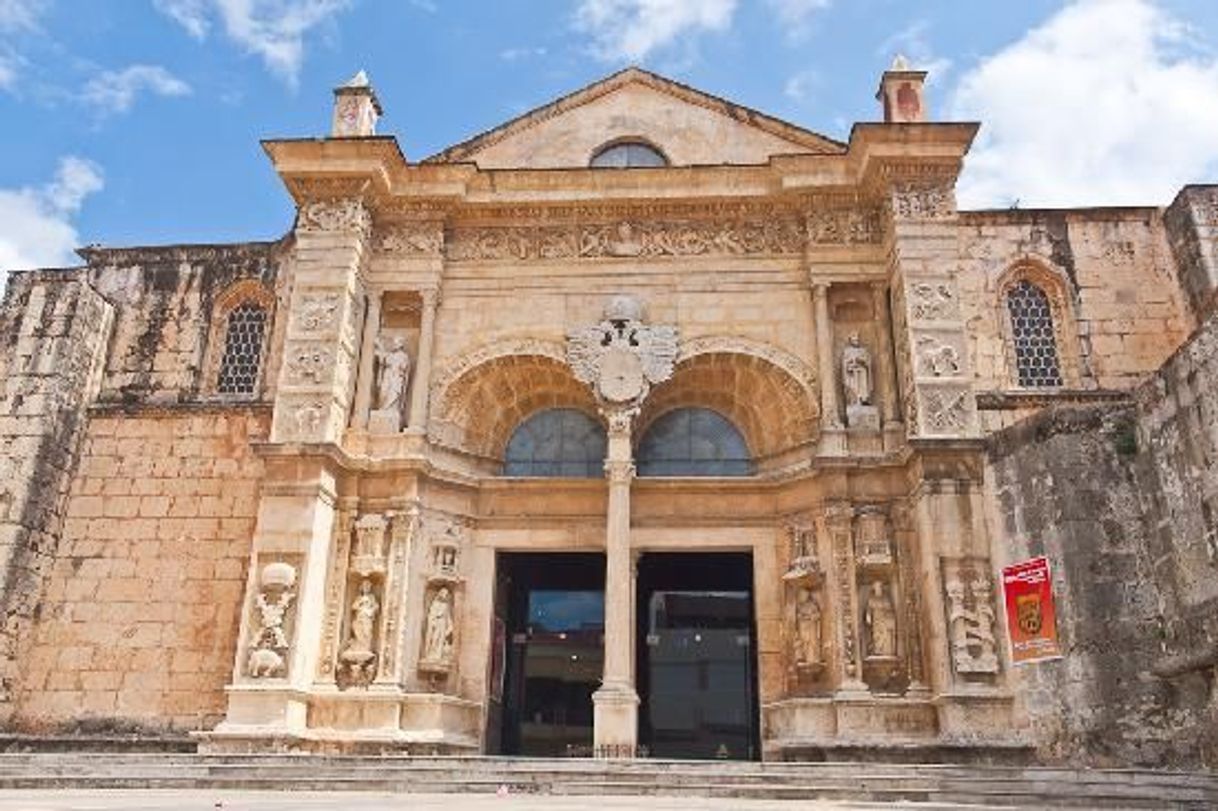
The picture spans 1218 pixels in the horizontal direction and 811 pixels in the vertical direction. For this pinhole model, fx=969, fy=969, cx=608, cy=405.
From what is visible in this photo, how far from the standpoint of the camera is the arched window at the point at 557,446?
51.5 ft

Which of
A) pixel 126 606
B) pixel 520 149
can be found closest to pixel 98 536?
pixel 126 606

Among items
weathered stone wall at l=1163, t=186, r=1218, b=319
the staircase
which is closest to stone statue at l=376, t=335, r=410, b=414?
the staircase

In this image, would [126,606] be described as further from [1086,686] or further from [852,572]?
[1086,686]

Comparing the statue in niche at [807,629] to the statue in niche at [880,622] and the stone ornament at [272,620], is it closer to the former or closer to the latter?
the statue in niche at [880,622]

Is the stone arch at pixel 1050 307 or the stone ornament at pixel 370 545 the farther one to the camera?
the stone arch at pixel 1050 307

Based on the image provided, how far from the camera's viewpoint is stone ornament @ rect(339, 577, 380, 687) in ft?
44.4

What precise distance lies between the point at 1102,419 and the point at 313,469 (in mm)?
10501

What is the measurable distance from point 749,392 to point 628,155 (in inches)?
189

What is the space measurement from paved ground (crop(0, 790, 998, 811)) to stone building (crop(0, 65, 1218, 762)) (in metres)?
4.34

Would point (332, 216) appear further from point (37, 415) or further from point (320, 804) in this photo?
point (320, 804)

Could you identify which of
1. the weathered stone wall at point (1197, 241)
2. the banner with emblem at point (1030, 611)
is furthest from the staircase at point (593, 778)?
the weathered stone wall at point (1197, 241)

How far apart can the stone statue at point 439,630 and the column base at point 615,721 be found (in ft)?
7.80

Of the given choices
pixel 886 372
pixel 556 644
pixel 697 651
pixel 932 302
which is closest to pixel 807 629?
pixel 697 651

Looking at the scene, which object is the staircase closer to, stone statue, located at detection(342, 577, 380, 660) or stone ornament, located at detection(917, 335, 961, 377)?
stone statue, located at detection(342, 577, 380, 660)
